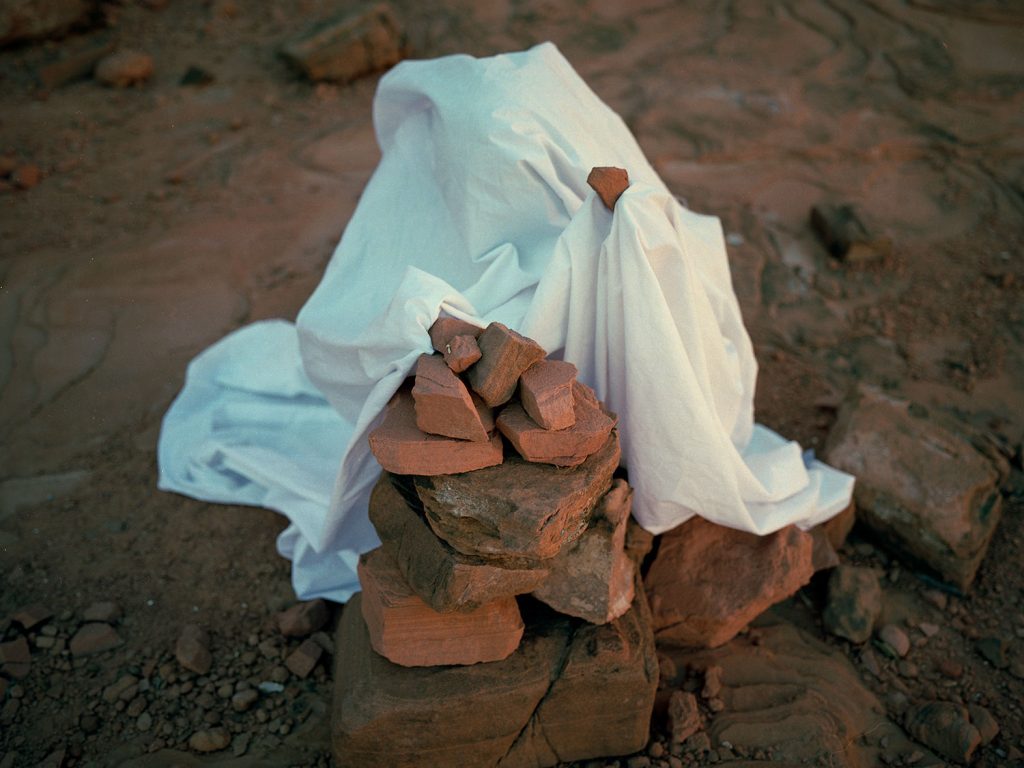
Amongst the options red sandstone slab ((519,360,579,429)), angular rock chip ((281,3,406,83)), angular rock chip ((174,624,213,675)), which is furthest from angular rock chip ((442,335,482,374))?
angular rock chip ((281,3,406,83))

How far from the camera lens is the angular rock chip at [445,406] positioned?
1.80m

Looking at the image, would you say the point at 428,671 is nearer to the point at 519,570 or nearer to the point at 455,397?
the point at 519,570

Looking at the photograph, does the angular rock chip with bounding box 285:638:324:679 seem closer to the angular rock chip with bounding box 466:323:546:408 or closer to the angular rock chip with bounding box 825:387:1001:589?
the angular rock chip with bounding box 466:323:546:408

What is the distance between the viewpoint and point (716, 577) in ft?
7.85

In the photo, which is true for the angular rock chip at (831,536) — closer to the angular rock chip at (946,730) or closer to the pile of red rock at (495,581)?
the angular rock chip at (946,730)

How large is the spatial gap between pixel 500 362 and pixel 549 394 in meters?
0.12

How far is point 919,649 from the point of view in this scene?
2576 millimetres

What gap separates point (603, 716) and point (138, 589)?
4.82 feet

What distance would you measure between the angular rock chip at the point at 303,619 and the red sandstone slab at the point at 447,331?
1.03 m

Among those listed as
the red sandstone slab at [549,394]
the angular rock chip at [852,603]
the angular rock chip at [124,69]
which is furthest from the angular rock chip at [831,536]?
the angular rock chip at [124,69]

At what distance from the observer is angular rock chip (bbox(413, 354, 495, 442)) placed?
1.80 m

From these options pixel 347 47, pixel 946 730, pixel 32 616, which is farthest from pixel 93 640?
pixel 347 47

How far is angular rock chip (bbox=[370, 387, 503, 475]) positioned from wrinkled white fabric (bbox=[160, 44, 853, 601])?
0.61 feet

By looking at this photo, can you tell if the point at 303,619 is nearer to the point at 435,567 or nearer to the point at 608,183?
the point at 435,567
